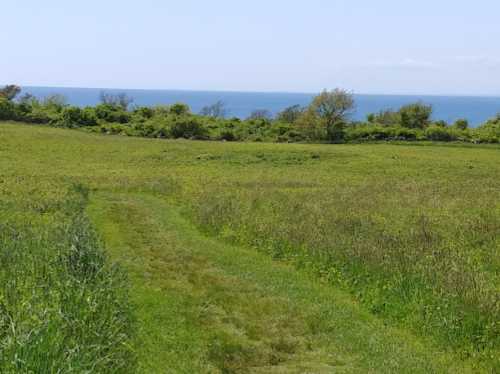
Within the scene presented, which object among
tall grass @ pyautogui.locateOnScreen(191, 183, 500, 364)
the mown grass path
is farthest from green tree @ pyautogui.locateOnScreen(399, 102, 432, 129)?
the mown grass path

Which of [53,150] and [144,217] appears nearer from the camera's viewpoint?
[144,217]

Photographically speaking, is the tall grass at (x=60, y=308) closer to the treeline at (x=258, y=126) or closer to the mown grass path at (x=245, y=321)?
the mown grass path at (x=245, y=321)

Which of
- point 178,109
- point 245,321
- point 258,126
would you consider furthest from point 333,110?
point 245,321

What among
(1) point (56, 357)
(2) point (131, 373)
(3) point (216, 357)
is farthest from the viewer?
(3) point (216, 357)

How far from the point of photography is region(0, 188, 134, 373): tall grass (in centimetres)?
→ 641

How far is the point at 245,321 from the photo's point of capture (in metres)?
11.2

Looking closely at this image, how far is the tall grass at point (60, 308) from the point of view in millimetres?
6406

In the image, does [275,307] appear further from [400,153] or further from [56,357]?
[400,153]

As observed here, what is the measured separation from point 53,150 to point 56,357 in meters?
43.2

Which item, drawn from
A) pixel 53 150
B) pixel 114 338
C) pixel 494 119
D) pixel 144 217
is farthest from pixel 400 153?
pixel 114 338

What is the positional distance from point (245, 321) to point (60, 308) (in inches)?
172

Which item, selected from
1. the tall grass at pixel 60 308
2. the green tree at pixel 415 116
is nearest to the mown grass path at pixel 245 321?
the tall grass at pixel 60 308

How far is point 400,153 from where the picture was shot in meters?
50.8

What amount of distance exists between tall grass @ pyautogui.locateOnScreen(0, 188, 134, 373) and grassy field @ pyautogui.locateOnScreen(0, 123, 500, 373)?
0.04m
